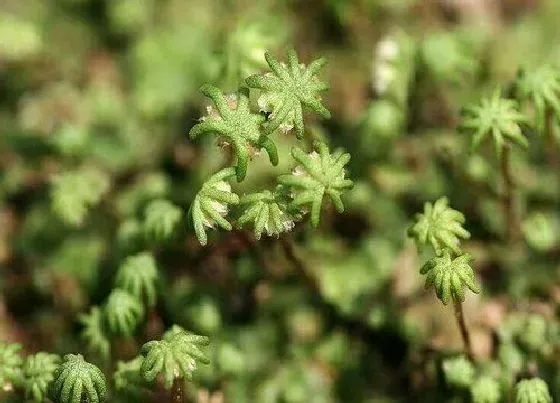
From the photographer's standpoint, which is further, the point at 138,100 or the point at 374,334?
the point at 138,100

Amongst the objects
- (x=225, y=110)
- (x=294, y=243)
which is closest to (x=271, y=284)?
(x=294, y=243)

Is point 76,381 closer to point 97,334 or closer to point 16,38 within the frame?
point 97,334

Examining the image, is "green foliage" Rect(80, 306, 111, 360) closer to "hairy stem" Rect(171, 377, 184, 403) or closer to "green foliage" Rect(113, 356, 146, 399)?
"green foliage" Rect(113, 356, 146, 399)

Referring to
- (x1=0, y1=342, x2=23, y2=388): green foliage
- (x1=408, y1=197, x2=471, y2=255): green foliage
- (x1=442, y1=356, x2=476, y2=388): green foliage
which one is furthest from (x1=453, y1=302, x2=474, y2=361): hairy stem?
(x1=0, y1=342, x2=23, y2=388): green foliage

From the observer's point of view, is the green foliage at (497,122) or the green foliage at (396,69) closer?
the green foliage at (497,122)

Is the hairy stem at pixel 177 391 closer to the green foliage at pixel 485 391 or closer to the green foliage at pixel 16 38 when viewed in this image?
the green foliage at pixel 485 391

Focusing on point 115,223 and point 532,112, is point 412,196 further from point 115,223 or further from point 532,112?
point 115,223

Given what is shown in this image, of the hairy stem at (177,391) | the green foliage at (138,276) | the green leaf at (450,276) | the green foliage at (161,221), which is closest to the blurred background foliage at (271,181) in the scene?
the green foliage at (161,221)
